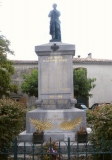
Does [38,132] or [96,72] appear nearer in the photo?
[38,132]

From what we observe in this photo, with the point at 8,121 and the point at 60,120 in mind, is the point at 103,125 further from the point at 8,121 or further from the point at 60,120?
the point at 60,120

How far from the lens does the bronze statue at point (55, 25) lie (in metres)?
12.6

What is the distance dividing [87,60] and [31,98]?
366 inches

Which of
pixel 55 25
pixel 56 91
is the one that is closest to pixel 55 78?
pixel 56 91

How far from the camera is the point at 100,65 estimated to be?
4094 centimetres

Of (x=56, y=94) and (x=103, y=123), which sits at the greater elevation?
(x=56, y=94)

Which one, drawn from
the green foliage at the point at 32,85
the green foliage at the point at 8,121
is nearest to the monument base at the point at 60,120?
the green foliage at the point at 8,121

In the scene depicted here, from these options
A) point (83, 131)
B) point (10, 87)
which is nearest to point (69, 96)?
point (83, 131)

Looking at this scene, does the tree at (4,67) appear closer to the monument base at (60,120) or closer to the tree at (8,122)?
the monument base at (60,120)

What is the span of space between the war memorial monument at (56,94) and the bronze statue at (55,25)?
60 centimetres

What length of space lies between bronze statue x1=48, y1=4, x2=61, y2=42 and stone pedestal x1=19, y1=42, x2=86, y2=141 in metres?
0.60

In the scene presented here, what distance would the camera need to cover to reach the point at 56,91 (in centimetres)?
1152

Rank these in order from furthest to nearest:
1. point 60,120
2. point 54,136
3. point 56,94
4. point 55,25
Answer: point 55,25 → point 56,94 → point 60,120 → point 54,136

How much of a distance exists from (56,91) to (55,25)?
3064mm
